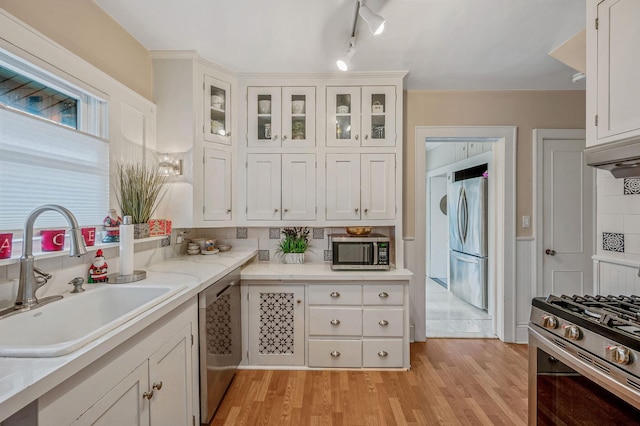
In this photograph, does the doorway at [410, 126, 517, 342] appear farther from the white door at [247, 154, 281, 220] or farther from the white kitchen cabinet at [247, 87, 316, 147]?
the white door at [247, 154, 281, 220]

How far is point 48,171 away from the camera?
1476mm

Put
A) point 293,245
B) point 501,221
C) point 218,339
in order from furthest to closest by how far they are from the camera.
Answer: point 501,221 → point 293,245 → point 218,339

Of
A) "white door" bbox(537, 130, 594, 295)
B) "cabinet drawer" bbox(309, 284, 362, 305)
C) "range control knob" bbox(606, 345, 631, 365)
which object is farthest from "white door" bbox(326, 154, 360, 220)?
"white door" bbox(537, 130, 594, 295)

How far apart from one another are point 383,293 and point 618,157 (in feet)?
5.50

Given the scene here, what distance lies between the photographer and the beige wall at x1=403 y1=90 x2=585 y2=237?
295 centimetres

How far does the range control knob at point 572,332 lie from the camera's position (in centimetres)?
118

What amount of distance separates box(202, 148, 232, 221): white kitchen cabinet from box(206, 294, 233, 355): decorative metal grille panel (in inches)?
31.3

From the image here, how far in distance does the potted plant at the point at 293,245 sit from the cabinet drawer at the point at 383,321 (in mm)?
846

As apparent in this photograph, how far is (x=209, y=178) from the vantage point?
2514 millimetres

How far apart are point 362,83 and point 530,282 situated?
104 inches

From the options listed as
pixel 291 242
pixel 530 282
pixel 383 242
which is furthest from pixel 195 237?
pixel 530 282

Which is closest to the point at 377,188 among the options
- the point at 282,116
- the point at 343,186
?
the point at 343,186

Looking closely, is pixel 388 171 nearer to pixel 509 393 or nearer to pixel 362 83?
pixel 362 83

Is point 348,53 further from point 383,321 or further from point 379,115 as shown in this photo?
point 383,321
